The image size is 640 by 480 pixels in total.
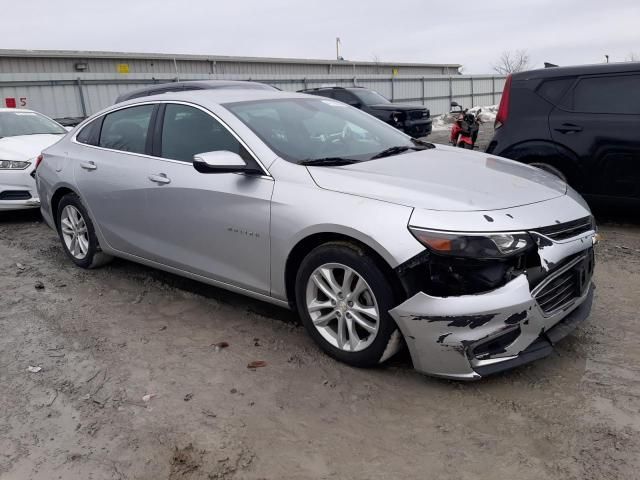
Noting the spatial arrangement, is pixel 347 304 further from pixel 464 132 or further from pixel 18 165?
pixel 464 132

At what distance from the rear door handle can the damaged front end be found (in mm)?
3334

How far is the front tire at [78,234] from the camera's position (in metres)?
5.02

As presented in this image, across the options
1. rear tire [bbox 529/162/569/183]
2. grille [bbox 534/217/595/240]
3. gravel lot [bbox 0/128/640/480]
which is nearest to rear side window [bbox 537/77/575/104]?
rear tire [bbox 529/162/569/183]

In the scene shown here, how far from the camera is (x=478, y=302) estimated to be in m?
2.77

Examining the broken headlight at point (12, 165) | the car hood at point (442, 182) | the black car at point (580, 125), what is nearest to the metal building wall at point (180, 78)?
the broken headlight at point (12, 165)

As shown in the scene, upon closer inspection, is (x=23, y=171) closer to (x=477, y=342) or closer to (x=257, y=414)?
(x=257, y=414)

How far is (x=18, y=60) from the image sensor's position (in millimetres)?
16609

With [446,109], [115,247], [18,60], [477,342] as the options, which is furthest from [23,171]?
[446,109]

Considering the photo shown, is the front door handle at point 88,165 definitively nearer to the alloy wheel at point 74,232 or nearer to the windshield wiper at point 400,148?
the alloy wheel at point 74,232

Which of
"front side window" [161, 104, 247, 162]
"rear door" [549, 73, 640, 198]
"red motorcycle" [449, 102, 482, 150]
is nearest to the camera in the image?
"front side window" [161, 104, 247, 162]

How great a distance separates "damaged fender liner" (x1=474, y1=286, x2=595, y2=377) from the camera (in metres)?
2.85

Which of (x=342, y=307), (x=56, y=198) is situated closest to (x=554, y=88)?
(x=342, y=307)

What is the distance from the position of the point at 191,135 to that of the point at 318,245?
1427 mm

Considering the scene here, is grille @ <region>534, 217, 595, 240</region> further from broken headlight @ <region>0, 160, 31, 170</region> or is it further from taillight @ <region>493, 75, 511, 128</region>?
broken headlight @ <region>0, 160, 31, 170</region>
